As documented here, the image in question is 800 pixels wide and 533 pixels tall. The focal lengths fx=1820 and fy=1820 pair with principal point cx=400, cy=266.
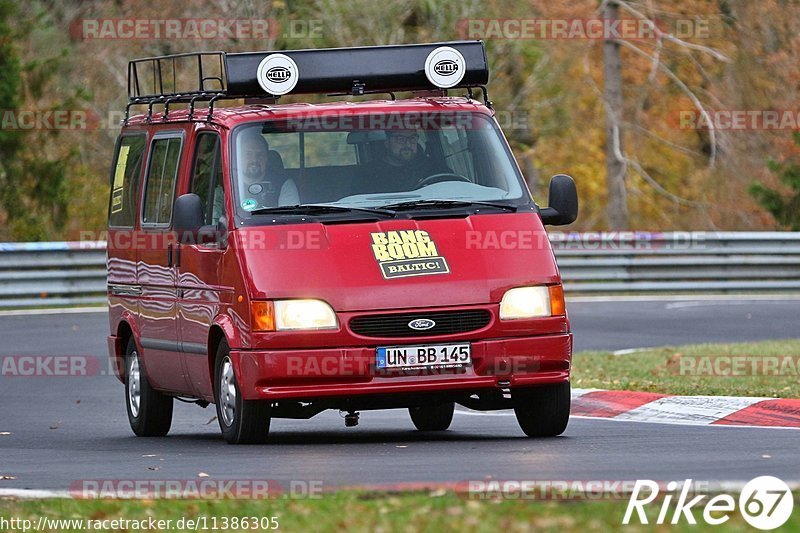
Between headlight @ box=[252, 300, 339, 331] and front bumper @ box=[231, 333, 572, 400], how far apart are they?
0.47 feet

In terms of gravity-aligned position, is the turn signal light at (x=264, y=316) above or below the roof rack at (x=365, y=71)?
below

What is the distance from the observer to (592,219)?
154 ft

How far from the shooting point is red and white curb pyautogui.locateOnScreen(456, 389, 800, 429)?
39.8ft

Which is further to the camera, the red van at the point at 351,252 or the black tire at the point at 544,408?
the black tire at the point at 544,408

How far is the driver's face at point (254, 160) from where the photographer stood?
444 inches

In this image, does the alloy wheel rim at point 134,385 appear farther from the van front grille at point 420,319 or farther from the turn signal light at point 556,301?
the turn signal light at point 556,301

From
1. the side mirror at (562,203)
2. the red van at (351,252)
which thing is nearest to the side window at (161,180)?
the red van at (351,252)

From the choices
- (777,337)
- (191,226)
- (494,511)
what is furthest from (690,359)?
(494,511)

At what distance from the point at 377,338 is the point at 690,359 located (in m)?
7.11

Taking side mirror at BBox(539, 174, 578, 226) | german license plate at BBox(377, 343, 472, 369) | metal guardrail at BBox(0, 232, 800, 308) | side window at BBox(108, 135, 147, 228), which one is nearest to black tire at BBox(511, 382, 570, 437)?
german license plate at BBox(377, 343, 472, 369)

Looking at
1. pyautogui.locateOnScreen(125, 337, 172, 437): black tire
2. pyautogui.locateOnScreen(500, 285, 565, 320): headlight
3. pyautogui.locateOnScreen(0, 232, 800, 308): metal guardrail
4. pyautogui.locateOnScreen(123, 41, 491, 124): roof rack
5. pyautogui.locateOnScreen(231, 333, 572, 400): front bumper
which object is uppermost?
pyautogui.locateOnScreen(123, 41, 491, 124): roof rack

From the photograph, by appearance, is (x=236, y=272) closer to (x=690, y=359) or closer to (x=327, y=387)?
(x=327, y=387)

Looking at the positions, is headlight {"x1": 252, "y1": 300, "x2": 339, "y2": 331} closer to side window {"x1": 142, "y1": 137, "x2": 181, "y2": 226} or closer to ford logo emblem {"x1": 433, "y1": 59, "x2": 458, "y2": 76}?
side window {"x1": 142, "y1": 137, "x2": 181, "y2": 226}

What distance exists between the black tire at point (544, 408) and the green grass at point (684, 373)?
2595mm
